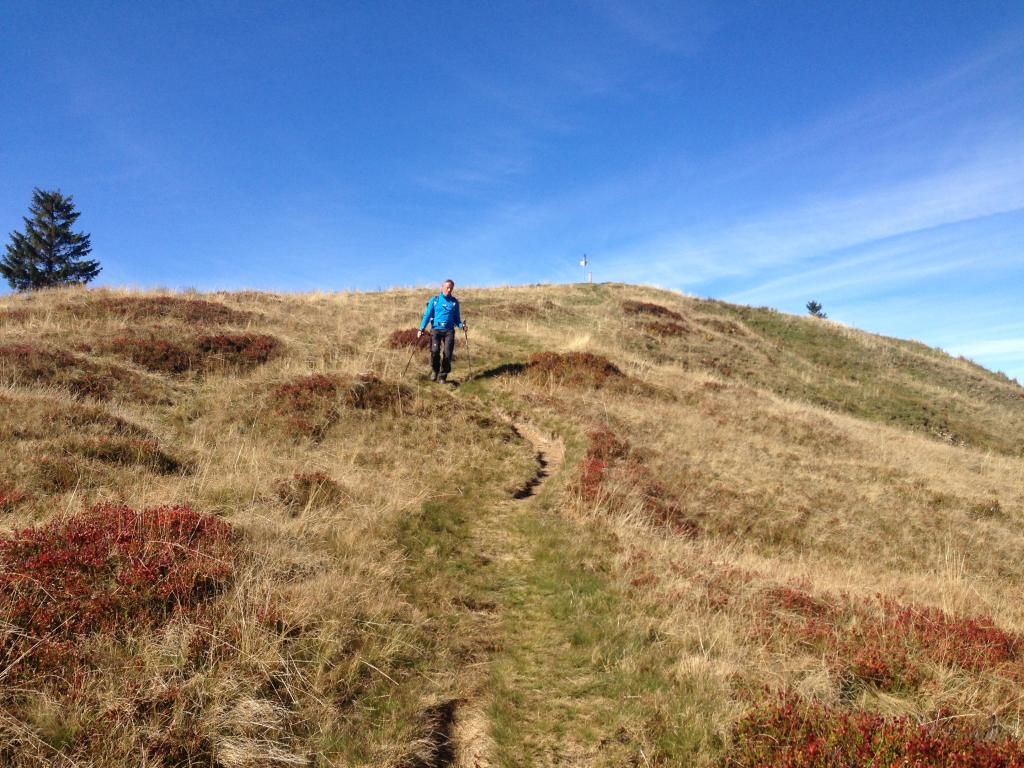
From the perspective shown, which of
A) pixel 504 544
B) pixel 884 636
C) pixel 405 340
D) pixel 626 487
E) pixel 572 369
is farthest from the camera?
pixel 405 340

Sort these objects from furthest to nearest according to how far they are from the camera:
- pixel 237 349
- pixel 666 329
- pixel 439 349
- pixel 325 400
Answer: pixel 666 329, pixel 439 349, pixel 237 349, pixel 325 400

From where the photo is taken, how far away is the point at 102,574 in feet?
17.2

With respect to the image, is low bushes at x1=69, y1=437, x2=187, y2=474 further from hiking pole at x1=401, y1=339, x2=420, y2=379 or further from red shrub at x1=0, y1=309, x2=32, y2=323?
red shrub at x1=0, y1=309, x2=32, y2=323

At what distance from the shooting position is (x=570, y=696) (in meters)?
5.34

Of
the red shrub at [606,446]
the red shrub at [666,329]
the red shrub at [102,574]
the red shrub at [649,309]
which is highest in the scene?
the red shrub at [649,309]

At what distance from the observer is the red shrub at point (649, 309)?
36844 mm

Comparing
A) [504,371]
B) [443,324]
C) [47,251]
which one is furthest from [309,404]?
[47,251]

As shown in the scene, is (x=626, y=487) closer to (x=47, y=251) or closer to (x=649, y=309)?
(x=649, y=309)

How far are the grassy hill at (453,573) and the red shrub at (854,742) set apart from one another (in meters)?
0.02

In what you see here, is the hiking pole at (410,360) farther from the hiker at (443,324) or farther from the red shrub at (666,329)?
the red shrub at (666,329)

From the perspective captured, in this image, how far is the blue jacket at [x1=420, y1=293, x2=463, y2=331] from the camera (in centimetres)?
1686

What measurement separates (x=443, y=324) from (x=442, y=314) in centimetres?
31

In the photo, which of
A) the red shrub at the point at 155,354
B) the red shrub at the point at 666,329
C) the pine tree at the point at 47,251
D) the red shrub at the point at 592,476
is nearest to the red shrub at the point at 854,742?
the red shrub at the point at 592,476

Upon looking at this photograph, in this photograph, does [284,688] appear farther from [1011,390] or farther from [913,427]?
[1011,390]
